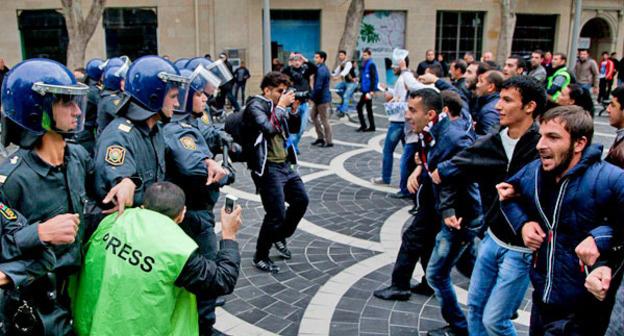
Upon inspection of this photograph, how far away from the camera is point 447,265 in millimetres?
4254

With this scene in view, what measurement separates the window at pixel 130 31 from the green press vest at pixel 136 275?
1973cm

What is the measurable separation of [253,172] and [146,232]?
10.7 feet

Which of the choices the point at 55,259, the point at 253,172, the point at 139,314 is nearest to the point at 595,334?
the point at 139,314

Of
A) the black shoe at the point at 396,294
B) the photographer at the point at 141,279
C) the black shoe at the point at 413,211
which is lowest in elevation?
the black shoe at the point at 396,294

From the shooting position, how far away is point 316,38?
2288 centimetres

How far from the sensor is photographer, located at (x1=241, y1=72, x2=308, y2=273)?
5.64 meters

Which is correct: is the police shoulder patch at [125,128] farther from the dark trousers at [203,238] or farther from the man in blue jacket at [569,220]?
Result: the man in blue jacket at [569,220]

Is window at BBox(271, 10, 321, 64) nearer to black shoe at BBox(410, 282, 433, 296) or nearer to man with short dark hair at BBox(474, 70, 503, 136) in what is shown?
man with short dark hair at BBox(474, 70, 503, 136)

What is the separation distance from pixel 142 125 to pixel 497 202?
2.30 meters

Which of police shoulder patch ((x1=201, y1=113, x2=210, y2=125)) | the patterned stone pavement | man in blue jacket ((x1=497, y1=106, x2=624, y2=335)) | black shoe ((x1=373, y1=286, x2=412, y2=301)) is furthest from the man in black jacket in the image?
police shoulder patch ((x1=201, y1=113, x2=210, y2=125))

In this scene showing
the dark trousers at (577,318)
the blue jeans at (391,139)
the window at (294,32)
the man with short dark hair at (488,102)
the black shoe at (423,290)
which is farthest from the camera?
the window at (294,32)

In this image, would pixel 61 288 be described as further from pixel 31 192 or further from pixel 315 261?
pixel 315 261

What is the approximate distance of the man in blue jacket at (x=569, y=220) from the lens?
2686mm

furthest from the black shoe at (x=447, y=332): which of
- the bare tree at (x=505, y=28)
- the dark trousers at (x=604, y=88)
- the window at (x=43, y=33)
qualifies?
the window at (x=43, y=33)
